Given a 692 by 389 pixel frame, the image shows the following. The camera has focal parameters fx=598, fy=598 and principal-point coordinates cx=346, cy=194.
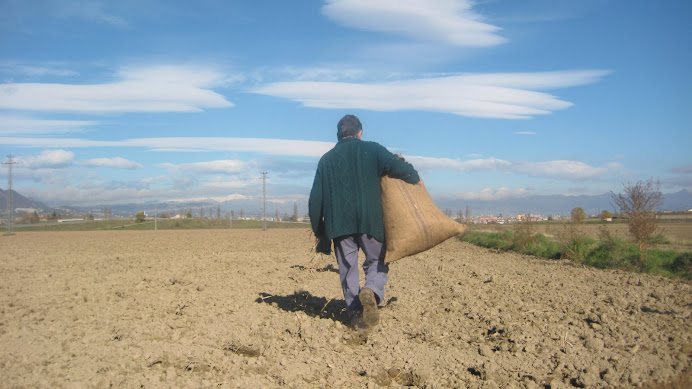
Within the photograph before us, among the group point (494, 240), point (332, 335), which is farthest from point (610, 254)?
point (332, 335)

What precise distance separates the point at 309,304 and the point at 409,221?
2.04m

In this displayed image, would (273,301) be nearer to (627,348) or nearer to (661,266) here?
(627,348)

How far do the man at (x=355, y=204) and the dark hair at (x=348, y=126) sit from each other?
0.13m

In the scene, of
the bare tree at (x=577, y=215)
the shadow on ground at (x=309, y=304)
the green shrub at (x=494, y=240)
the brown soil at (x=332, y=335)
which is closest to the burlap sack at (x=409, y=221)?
the brown soil at (x=332, y=335)

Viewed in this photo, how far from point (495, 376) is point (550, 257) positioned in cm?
1157

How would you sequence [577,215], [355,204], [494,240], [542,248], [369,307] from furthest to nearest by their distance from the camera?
1. [577,215]
2. [494,240]
3. [542,248]
4. [355,204]
5. [369,307]

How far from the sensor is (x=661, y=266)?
1109 centimetres

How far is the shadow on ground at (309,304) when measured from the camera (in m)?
6.22

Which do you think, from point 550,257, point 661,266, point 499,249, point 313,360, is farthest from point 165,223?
point 313,360

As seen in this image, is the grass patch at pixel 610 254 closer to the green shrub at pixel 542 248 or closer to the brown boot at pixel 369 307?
the green shrub at pixel 542 248

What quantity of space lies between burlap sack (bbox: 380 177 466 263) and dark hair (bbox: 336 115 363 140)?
1.79ft

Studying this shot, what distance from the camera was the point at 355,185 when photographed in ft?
17.8

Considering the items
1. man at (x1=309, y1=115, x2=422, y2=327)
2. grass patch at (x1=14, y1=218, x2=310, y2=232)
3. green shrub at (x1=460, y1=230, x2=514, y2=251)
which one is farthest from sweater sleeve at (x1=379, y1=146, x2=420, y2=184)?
grass patch at (x1=14, y1=218, x2=310, y2=232)

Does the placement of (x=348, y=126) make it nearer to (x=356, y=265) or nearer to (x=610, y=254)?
(x=356, y=265)
